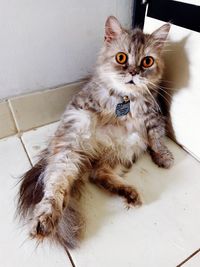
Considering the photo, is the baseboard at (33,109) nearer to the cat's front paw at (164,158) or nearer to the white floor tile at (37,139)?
the white floor tile at (37,139)

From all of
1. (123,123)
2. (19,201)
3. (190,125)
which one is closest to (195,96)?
(190,125)

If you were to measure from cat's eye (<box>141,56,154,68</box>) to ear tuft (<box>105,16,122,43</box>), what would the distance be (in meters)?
0.14

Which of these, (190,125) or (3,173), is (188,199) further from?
(3,173)

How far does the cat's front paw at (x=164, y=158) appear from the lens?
36.5 inches

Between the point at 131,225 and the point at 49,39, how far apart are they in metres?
0.76

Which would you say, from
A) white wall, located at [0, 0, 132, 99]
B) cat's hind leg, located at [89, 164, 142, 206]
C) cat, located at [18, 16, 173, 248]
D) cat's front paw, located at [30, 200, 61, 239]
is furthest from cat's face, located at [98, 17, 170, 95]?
cat's front paw, located at [30, 200, 61, 239]

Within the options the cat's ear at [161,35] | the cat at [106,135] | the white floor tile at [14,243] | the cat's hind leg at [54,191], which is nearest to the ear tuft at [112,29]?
the cat at [106,135]

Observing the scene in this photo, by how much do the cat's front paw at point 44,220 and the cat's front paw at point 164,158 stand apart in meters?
0.44

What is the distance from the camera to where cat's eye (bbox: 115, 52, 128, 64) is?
85 centimetres

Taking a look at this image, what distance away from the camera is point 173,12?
883 millimetres

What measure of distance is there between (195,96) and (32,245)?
73 cm

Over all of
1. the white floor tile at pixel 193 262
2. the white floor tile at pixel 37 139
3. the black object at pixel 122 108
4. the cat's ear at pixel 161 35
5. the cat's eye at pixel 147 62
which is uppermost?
the cat's ear at pixel 161 35

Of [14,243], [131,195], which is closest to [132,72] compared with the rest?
[131,195]

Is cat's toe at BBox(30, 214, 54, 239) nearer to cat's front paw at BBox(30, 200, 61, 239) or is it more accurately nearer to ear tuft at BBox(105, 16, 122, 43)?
cat's front paw at BBox(30, 200, 61, 239)
